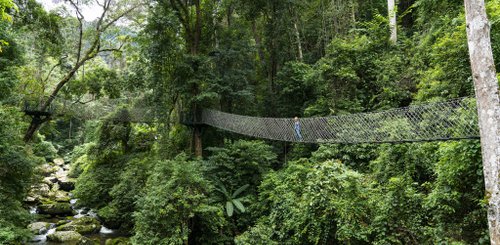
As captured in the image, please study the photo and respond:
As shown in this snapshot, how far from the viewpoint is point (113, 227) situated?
7.42 meters

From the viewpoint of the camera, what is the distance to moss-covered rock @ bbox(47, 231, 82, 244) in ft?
21.0

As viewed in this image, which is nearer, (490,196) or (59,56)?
(490,196)

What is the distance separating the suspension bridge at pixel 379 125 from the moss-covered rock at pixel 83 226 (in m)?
3.72

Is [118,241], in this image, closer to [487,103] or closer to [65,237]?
[65,237]

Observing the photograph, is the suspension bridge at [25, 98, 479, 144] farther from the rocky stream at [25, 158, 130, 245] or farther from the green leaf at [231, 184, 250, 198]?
the rocky stream at [25, 158, 130, 245]

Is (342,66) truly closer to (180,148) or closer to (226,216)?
(226,216)

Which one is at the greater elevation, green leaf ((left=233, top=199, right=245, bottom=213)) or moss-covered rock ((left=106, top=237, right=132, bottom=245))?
green leaf ((left=233, top=199, right=245, bottom=213))

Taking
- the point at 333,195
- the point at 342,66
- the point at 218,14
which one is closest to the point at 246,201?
the point at 333,195

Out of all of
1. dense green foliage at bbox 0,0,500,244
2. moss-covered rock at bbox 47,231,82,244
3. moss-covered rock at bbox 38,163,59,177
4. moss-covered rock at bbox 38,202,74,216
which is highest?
dense green foliage at bbox 0,0,500,244

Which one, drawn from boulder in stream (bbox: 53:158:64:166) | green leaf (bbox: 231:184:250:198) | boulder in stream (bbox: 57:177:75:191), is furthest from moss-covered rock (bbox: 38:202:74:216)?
boulder in stream (bbox: 53:158:64:166)

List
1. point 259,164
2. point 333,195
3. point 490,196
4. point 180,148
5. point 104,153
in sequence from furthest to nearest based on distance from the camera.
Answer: point 104,153, point 180,148, point 259,164, point 333,195, point 490,196

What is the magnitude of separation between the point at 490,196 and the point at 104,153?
830 cm

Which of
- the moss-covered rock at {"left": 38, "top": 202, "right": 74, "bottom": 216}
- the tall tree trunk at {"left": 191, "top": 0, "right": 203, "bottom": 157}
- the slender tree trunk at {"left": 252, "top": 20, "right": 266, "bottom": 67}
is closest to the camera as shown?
the tall tree trunk at {"left": 191, "top": 0, "right": 203, "bottom": 157}

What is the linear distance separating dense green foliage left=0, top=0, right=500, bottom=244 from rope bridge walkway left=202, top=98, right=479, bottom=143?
0.58 ft
